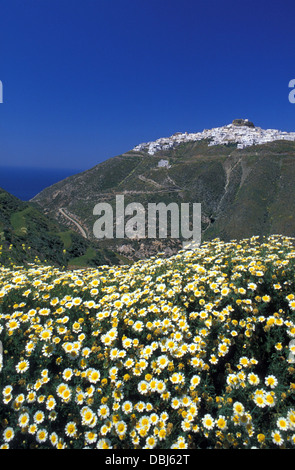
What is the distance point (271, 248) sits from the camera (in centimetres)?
591

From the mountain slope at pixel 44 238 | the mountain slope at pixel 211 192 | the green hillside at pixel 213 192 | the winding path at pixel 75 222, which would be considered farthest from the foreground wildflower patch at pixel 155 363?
the winding path at pixel 75 222

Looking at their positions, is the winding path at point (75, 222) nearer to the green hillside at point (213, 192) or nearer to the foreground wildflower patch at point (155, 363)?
the green hillside at point (213, 192)

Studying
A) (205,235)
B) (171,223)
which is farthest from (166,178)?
(205,235)

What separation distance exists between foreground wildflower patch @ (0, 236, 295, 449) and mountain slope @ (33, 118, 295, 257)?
7192cm

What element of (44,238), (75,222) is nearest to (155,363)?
(44,238)

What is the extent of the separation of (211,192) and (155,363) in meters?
117

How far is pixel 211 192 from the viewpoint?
374 ft

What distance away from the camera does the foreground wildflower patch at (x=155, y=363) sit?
2.90 metres

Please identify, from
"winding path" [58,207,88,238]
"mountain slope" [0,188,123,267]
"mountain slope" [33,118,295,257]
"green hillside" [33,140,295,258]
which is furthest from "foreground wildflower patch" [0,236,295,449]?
"winding path" [58,207,88,238]

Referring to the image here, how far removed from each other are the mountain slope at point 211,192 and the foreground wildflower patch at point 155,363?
7192 centimetres

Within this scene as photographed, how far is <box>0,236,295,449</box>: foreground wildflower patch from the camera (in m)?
2.90

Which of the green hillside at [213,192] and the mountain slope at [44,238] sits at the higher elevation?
the green hillside at [213,192]
